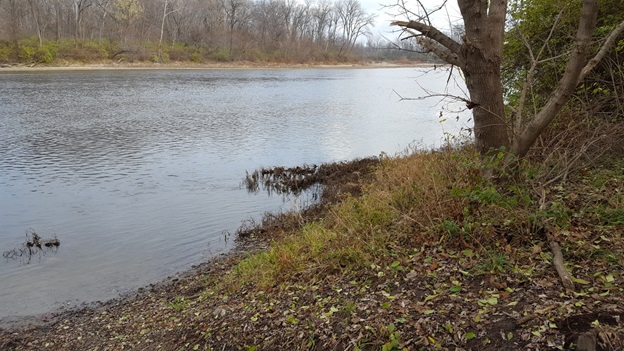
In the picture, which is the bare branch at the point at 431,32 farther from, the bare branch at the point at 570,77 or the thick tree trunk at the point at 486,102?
the bare branch at the point at 570,77

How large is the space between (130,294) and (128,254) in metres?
1.79

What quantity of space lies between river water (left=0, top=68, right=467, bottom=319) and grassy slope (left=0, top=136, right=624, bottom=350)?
1.98m

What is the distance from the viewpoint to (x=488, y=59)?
6.05 meters

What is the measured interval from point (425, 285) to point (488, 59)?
9.92ft

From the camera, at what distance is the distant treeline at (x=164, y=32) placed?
5934 cm

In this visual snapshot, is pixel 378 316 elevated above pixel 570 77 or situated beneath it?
situated beneath

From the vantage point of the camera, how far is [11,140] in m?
19.4

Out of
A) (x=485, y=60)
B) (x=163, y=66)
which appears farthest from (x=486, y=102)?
(x=163, y=66)

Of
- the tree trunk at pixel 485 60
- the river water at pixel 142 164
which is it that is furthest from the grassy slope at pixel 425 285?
the river water at pixel 142 164

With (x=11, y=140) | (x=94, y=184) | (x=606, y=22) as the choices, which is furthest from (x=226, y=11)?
(x=606, y=22)

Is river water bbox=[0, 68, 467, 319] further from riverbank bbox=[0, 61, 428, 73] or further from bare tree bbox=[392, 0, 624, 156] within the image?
riverbank bbox=[0, 61, 428, 73]

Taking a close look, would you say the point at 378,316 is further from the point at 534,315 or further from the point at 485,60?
the point at 485,60

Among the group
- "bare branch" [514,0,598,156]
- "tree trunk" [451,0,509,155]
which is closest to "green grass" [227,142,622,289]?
"bare branch" [514,0,598,156]

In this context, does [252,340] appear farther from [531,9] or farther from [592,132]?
[531,9]
